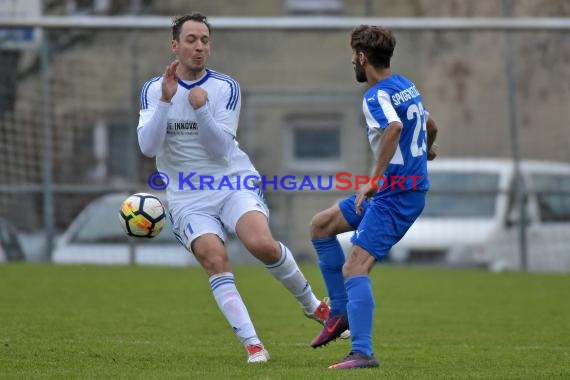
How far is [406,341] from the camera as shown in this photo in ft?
29.2

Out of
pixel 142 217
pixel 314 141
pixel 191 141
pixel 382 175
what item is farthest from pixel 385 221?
pixel 314 141

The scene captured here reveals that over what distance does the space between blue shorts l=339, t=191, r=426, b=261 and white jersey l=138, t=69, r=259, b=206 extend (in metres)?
0.99

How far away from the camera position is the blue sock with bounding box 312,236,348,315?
7.93m

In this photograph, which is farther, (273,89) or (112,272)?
(273,89)

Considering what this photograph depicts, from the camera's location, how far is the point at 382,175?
22.9 ft

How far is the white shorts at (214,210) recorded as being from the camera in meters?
7.62

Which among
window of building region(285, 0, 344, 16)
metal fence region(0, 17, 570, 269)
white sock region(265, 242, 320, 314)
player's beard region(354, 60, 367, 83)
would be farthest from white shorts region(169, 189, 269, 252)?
window of building region(285, 0, 344, 16)

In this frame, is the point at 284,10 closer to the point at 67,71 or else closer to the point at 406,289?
the point at 67,71

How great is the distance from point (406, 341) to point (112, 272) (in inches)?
242

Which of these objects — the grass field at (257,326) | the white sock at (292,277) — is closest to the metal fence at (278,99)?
the grass field at (257,326)

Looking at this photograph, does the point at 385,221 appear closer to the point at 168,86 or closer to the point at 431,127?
the point at 431,127

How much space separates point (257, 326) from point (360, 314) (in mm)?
2931

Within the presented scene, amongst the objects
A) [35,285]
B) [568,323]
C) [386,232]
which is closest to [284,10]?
[35,285]

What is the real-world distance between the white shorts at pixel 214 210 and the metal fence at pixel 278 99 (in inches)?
334
